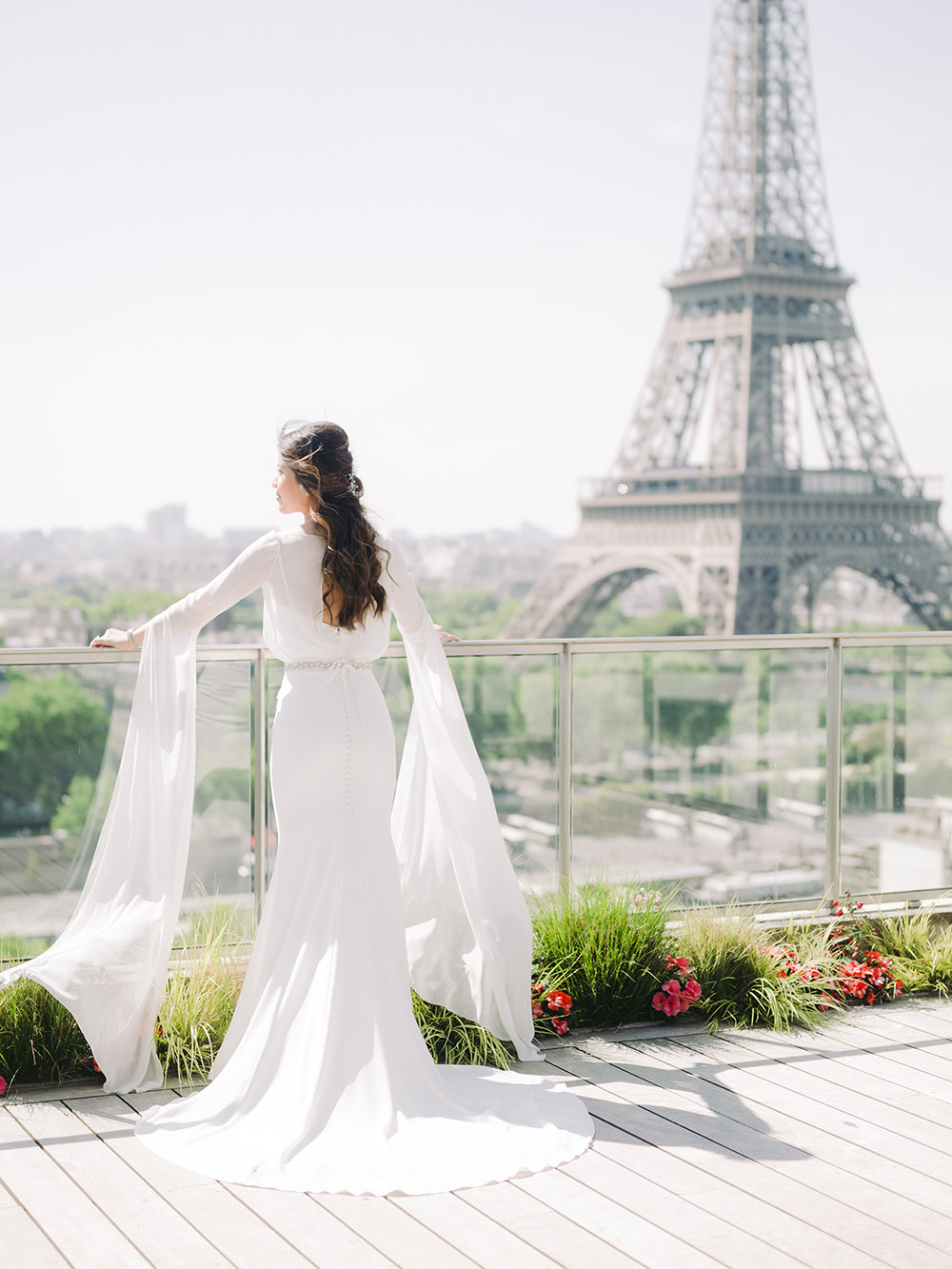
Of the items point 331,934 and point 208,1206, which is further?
point 331,934

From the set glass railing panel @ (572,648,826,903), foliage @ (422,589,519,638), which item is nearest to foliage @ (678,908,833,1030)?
glass railing panel @ (572,648,826,903)

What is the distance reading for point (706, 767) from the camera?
A: 27.5ft

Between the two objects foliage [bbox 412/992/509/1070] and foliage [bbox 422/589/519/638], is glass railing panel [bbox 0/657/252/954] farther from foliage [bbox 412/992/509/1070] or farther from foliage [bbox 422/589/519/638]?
foliage [bbox 422/589/519/638]

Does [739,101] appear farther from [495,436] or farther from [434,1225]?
[434,1225]

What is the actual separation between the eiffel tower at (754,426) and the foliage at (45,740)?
23.5m

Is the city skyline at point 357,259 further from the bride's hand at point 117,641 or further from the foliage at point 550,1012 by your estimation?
the bride's hand at point 117,641

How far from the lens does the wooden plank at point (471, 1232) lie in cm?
253

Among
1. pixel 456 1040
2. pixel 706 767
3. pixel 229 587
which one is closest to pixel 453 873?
pixel 456 1040

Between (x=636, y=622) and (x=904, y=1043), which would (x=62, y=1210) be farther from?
(x=636, y=622)

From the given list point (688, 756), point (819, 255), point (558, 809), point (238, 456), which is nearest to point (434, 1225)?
point (558, 809)

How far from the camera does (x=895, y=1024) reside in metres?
4.16

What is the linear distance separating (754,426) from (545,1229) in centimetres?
3409

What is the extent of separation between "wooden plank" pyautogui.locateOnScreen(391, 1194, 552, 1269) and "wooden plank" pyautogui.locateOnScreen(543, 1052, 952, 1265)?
511mm

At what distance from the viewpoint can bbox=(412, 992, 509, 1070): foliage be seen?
3697 millimetres
